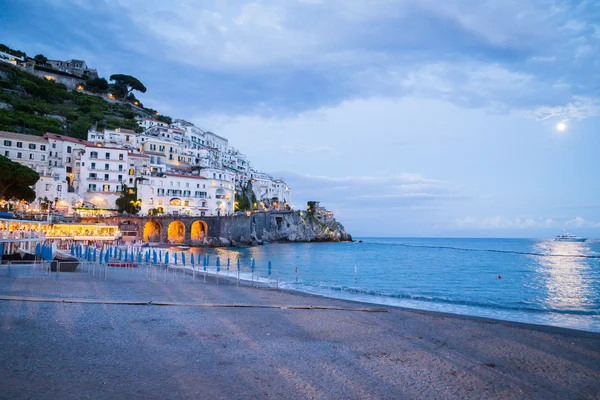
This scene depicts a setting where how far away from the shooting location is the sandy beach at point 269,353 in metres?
7.09

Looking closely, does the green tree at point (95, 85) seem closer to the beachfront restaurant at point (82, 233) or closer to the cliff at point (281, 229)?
the cliff at point (281, 229)

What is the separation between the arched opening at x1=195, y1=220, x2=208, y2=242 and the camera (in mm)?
78975

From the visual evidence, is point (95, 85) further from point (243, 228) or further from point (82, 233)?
point (82, 233)

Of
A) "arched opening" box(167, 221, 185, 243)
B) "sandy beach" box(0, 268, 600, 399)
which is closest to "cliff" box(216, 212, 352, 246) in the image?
"arched opening" box(167, 221, 185, 243)

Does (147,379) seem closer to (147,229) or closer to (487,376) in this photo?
(487,376)

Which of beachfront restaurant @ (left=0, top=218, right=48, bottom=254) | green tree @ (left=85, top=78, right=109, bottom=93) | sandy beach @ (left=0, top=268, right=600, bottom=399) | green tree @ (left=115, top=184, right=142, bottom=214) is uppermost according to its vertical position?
green tree @ (left=85, top=78, right=109, bottom=93)

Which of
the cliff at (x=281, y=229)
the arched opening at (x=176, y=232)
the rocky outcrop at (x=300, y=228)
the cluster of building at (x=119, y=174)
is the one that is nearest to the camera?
the cluster of building at (x=119, y=174)

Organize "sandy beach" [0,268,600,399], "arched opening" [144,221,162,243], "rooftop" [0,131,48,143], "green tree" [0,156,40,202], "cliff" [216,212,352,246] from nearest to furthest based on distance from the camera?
"sandy beach" [0,268,600,399], "green tree" [0,156,40,202], "rooftop" [0,131,48,143], "arched opening" [144,221,162,243], "cliff" [216,212,352,246]

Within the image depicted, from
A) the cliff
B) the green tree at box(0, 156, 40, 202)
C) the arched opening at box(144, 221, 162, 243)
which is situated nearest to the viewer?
the green tree at box(0, 156, 40, 202)

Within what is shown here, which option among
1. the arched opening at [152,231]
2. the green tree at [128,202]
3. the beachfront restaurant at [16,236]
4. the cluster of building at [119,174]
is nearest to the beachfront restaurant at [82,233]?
the arched opening at [152,231]

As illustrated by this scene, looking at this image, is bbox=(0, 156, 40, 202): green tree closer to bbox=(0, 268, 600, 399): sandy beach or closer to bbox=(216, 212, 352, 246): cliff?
bbox=(216, 212, 352, 246): cliff

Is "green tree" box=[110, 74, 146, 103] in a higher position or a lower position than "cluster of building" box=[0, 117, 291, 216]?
higher

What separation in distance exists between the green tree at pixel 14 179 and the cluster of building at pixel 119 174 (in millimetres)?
11524

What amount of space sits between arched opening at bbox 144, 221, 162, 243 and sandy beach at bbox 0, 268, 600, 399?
59.5 meters
